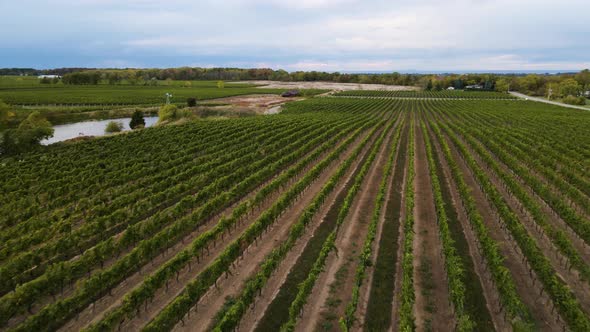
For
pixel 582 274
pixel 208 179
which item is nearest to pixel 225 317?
pixel 582 274

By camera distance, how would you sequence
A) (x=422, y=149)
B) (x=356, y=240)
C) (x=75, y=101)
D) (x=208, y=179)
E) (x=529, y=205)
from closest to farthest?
(x=356, y=240), (x=529, y=205), (x=208, y=179), (x=422, y=149), (x=75, y=101)

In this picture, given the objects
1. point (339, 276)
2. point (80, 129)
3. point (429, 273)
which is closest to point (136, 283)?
point (339, 276)

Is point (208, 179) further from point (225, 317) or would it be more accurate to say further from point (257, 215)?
point (225, 317)

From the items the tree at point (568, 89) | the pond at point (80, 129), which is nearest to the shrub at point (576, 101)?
the tree at point (568, 89)

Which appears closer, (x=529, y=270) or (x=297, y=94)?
(x=529, y=270)

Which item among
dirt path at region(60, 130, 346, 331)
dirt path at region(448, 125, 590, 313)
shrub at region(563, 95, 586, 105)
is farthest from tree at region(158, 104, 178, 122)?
shrub at region(563, 95, 586, 105)

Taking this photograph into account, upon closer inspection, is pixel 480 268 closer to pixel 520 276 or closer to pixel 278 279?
pixel 520 276

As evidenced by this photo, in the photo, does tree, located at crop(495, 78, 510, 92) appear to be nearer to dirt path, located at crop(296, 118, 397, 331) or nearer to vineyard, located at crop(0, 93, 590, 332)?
vineyard, located at crop(0, 93, 590, 332)
